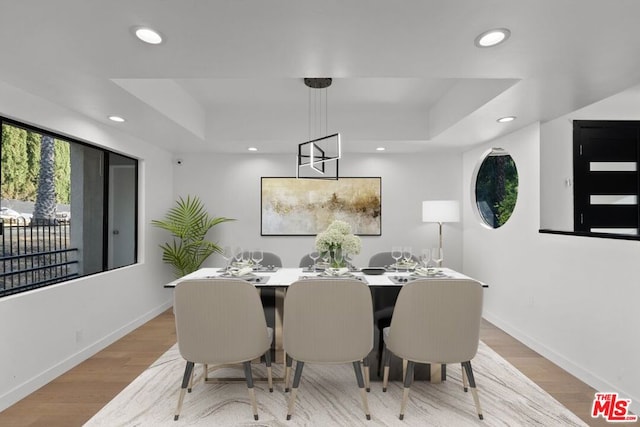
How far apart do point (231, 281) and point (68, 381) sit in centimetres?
180

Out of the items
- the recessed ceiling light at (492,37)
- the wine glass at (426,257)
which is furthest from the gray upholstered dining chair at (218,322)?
the recessed ceiling light at (492,37)

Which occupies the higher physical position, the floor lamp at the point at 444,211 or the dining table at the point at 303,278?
the floor lamp at the point at 444,211

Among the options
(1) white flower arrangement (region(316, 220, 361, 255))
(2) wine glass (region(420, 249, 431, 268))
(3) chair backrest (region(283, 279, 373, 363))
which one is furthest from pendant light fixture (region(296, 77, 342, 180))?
(3) chair backrest (region(283, 279, 373, 363))

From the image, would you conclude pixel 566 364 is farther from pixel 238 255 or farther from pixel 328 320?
pixel 238 255

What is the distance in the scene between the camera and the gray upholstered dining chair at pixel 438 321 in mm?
2182

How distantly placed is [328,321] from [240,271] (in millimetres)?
1067

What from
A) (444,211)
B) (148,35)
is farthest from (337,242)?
(444,211)

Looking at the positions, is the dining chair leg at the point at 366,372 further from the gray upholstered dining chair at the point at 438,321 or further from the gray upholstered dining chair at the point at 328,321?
the gray upholstered dining chair at the point at 438,321

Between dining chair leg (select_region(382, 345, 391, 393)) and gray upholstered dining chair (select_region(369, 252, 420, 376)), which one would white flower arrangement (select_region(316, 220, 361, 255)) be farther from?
dining chair leg (select_region(382, 345, 391, 393))

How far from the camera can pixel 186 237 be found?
4.80 m

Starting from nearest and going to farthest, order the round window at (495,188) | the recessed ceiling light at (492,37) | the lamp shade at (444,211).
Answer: the recessed ceiling light at (492,37) < the lamp shade at (444,211) < the round window at (495,188)

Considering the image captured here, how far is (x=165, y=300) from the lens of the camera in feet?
16.3

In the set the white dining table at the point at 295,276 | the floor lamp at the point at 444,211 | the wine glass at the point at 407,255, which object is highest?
the floor lamp at the point at 444,211

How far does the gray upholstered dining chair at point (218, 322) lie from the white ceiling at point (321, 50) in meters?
1.35
